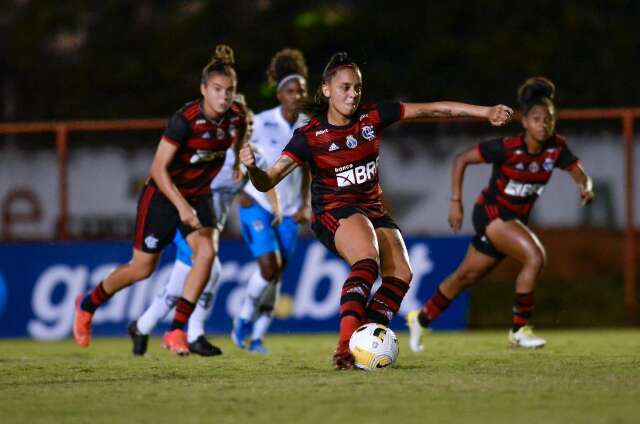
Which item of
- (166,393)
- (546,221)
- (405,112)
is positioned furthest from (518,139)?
(546,221)

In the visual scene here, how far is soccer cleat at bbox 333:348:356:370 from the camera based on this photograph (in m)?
7.01

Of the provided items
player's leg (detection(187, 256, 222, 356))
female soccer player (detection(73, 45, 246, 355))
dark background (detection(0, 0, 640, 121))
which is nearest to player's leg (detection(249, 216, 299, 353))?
player's leg (detection(187, 256, 222, 356))

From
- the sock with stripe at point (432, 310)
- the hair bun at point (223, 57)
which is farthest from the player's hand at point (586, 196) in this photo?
the hair bun at point (223, 57)

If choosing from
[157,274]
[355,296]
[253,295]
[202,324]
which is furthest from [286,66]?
[157,274]

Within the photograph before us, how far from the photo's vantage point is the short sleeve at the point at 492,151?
9195 mm

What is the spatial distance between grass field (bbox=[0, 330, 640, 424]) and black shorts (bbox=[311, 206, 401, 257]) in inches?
28.9

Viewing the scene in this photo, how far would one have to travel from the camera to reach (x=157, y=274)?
12016 millimetres

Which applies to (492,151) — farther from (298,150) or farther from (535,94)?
(298,150)

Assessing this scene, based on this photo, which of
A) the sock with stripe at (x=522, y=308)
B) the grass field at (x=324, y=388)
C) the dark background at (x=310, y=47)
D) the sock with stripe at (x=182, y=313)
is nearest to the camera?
the grass field at (x=324, y=388)

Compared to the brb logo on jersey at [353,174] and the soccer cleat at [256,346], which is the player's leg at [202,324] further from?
the brb logo on jersey at [353,174]

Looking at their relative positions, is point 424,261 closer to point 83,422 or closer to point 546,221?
point 546,221

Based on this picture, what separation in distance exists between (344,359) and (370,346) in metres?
0.21

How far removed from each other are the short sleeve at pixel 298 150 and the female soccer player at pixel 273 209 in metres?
2.08

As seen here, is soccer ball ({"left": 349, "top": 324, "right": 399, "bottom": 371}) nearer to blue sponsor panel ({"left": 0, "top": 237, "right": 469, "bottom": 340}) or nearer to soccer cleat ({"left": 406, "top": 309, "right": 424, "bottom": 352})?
soccer cleat ({"left": 406, "top": 309, "right": 424, "bottom": 352})
